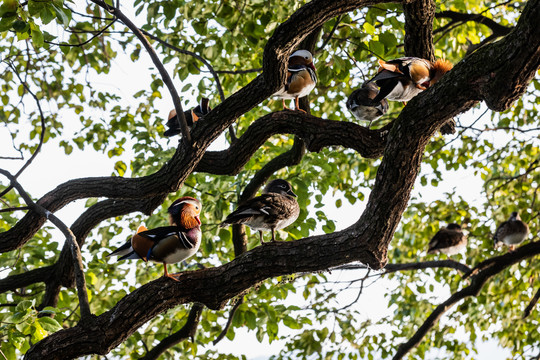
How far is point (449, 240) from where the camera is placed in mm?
7863

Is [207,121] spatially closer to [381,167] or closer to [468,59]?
[381,167]

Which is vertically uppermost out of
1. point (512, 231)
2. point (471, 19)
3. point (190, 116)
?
point (471, 19)

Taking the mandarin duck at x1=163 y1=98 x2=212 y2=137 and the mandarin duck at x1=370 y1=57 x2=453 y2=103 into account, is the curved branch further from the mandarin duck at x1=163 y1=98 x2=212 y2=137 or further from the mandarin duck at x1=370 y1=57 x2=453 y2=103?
the mandarin duck at x1=163 y1=98 x2=212 y2=137

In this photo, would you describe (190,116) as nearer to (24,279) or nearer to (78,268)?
(24,279)

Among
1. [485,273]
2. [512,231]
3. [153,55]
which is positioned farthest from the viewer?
[512,231]

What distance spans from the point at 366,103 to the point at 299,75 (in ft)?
1.98

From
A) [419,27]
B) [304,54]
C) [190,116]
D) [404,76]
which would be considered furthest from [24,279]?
[419,27]

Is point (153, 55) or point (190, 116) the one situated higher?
point (190, 116)

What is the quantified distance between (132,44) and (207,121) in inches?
132

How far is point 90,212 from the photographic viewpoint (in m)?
→ 5.38

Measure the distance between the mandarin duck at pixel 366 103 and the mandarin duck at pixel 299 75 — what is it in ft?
1.25

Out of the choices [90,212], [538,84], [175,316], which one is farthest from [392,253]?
[90,212]

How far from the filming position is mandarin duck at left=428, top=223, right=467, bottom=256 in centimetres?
786

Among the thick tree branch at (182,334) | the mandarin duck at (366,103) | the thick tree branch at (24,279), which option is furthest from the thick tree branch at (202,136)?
the thick tree branch at (182,334)
